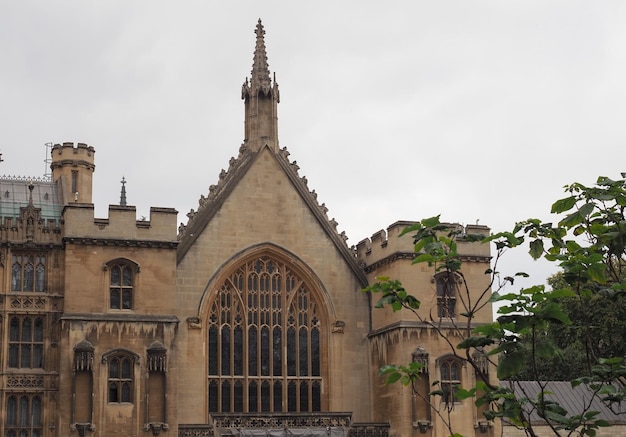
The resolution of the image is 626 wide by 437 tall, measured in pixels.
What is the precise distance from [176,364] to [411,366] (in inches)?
1059

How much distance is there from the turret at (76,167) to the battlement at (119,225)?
36.1 ft

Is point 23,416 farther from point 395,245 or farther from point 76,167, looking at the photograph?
point 76,167

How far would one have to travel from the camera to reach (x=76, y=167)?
46719mm

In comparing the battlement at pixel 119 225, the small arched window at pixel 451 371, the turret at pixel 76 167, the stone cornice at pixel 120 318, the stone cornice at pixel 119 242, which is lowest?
the small arched window at pixel 451 371

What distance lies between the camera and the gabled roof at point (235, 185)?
3797cm

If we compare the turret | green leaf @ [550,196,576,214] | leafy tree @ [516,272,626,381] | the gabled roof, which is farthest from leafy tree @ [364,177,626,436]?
the turret

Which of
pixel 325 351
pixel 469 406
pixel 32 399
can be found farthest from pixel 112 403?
pixel 469 406

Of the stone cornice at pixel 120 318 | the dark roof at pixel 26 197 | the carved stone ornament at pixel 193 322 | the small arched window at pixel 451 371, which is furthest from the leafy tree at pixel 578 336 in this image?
the dark roof at pixel 26 197

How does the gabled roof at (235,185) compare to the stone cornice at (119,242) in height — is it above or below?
above

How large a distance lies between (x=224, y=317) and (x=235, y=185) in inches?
206

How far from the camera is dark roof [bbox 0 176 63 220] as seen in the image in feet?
128

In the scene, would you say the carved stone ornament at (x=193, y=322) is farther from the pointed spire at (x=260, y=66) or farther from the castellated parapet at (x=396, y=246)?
the pointed spire at (x=260, y=66)

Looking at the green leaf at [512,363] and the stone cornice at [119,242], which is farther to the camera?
the stone cornice at [119,242]

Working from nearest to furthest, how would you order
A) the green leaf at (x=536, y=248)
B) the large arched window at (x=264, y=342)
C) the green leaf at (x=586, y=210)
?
the green leaf at (x=586, y=210)
the green leaf at (x=536, y=248)
the large arched window at (x=264, y=342)
